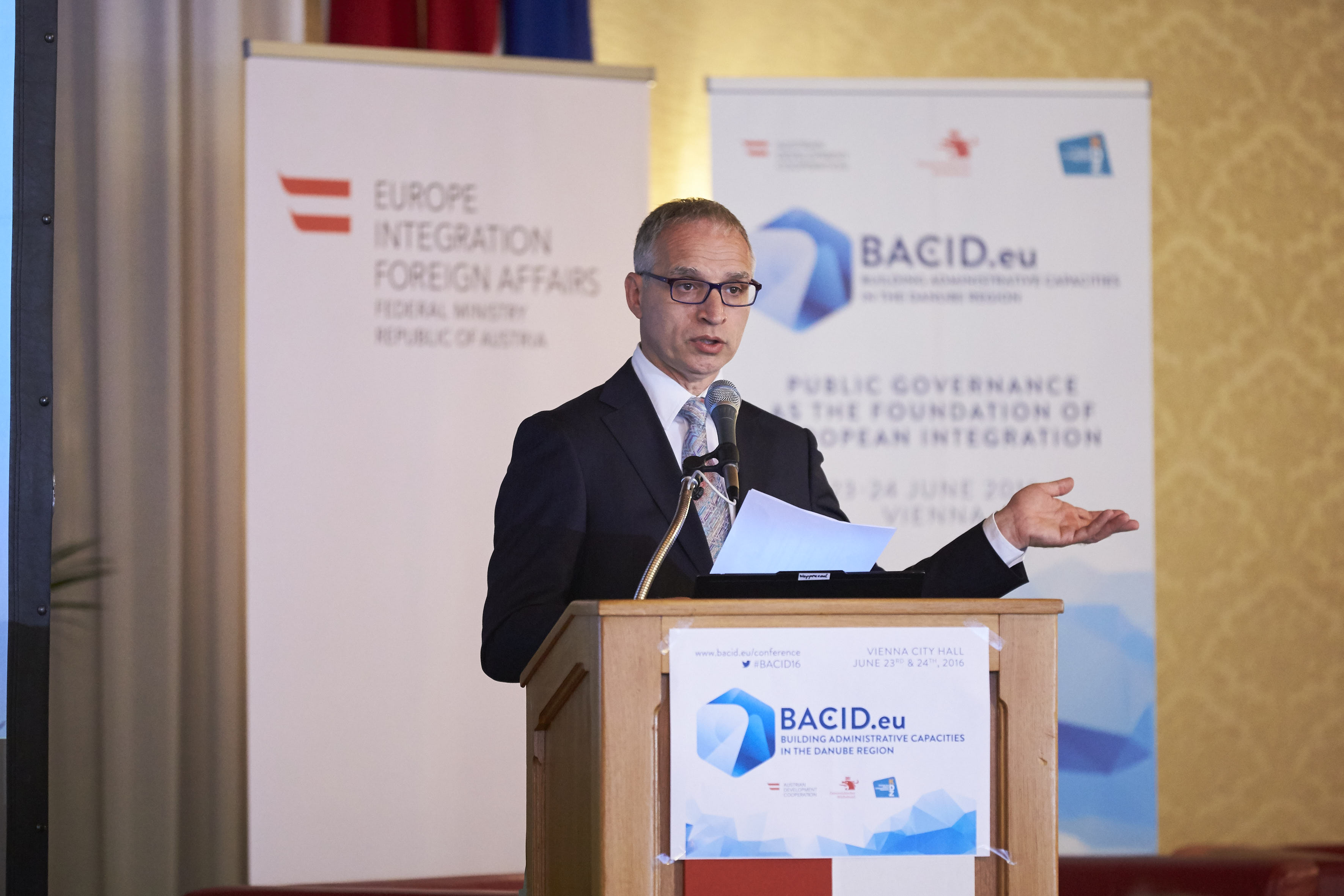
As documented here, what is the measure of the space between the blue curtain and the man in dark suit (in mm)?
2130

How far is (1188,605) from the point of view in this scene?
4.86 metres

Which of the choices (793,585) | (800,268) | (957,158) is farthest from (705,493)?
(957,158)

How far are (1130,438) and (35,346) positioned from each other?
3.18 m

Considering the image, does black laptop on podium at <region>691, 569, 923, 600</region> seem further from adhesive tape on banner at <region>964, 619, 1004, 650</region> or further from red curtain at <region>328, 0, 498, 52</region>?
red curtain at <region>328, 0, 498, 52</region>

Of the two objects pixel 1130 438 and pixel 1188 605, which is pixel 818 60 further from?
pixel 1188 605

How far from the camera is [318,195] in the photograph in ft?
12.1

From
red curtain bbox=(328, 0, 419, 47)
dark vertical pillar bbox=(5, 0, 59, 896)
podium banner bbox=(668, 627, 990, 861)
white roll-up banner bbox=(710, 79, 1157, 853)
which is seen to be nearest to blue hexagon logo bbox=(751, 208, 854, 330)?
white roll-up banner bbox=(710, 79, 1157, 853)

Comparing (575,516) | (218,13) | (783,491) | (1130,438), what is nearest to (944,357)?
(1130,438)

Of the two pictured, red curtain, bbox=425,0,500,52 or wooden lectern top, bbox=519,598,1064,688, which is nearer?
wooden lectern top, bbox=519,598,1064,688

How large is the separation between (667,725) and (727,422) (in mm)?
579

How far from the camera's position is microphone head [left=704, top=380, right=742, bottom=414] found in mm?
1953

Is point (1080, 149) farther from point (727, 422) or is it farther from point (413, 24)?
point (727, 422)

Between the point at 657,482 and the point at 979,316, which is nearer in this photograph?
the point at 657,482

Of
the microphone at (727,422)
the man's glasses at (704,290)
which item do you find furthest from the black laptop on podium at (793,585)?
the man's glasses at (704,290)
